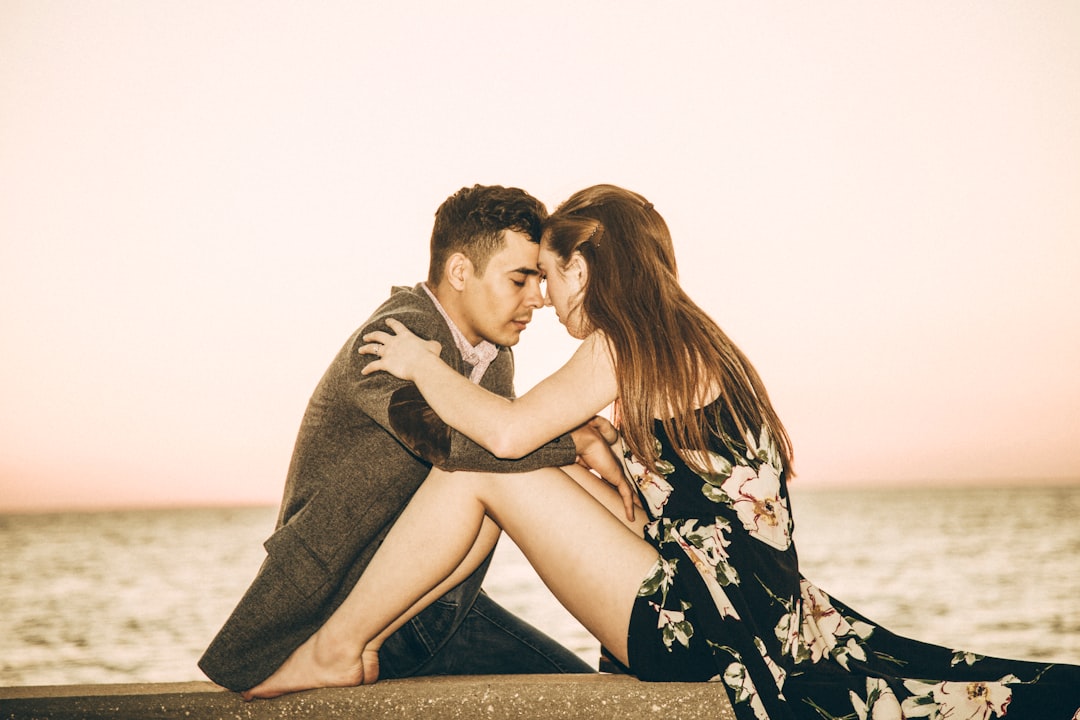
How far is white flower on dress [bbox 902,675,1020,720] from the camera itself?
1.94 metres

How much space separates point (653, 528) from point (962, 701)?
2.38 ft

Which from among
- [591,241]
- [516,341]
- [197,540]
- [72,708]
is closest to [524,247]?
[516,341]

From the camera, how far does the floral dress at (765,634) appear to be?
1.96 metres

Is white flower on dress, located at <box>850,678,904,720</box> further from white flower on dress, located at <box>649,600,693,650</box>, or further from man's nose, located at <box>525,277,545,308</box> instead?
man's nose, located at <box>525,277,545,308</box>

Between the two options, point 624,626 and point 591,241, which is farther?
point 591,241

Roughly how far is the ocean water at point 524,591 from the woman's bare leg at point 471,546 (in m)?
8.78

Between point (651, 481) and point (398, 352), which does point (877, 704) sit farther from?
point (398, 352)

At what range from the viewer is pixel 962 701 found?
1.95m

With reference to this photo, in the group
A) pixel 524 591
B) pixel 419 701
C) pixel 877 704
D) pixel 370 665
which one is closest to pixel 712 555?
pixel 877 704

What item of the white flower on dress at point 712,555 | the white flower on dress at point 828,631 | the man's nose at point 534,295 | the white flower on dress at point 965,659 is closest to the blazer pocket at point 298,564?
the white flower on dress at point 712,555

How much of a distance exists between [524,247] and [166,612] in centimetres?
1481

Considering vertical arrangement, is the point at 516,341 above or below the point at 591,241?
below

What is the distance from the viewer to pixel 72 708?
2219mm

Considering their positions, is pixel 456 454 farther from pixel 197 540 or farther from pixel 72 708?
pixel 197 540
